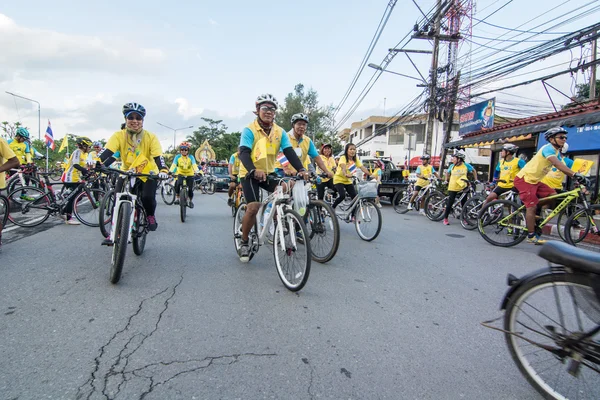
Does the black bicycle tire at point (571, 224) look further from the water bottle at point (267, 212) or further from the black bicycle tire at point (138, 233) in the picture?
the black bicycle tire at point (138, 233)

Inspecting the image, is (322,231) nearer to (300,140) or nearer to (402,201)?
(300,140)

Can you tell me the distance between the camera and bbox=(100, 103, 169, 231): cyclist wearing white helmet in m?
4.31

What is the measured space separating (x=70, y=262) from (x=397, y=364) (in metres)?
3.90

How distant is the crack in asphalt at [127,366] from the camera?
186cm

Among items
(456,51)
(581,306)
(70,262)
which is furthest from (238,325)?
(456,51)

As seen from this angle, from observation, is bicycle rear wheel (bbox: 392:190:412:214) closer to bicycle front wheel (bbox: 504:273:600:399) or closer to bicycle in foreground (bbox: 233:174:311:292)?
bicycle in foreground (bbox: 233:174:311:292)

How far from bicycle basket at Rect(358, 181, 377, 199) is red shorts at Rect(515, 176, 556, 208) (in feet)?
8.03

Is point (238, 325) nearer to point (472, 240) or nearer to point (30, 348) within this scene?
point (30, 348)

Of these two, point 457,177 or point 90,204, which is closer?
point 90,204

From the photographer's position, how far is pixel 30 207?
6.36 meters

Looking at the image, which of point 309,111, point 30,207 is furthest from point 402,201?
point 309,111

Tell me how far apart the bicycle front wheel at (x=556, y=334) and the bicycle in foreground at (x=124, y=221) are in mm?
3250

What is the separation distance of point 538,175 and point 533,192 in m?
0.28

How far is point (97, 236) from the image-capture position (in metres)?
5.66
